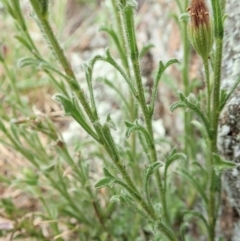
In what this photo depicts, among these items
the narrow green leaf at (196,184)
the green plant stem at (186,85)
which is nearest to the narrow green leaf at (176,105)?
the narrow green leaf at (196,184)

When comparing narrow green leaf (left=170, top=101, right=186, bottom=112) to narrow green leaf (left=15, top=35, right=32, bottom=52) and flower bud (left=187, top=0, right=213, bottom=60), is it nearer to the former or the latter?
flower bud (left=187, top=0, right=213, bottom=60)

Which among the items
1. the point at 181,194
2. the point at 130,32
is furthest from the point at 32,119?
the point at 181,194

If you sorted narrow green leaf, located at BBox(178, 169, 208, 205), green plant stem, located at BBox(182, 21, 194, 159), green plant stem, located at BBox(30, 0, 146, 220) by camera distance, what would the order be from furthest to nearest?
green plant stem, located at BBox(182, 21, 194, 159), narrow green leaf, located at BBox(178, 169, 208, 205), green plant stem, located at BBox(30, 0, 146, 220)

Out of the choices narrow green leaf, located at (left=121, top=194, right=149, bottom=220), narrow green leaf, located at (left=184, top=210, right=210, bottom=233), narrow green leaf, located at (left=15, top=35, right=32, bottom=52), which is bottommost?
narrow green leaf, located at (left=184, top=210, right=210, bottom=233)

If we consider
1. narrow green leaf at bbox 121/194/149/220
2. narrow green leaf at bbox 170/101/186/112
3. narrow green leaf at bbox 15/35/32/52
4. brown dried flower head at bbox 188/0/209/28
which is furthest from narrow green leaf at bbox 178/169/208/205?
narrow green leaf at bbox 15/35/32/52

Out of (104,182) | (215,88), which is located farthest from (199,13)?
(104,182)

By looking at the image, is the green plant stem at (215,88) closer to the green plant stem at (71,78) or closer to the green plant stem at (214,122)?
the green plant stem at (214,122)

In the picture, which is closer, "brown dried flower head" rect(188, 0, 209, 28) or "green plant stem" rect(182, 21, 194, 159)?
"brown dried flower head" rect(188, 0, 209, 28)

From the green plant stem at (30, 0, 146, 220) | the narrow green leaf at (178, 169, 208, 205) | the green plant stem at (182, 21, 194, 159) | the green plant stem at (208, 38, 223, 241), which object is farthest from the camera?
the green plant stem at (182, 21, 194, 159)
